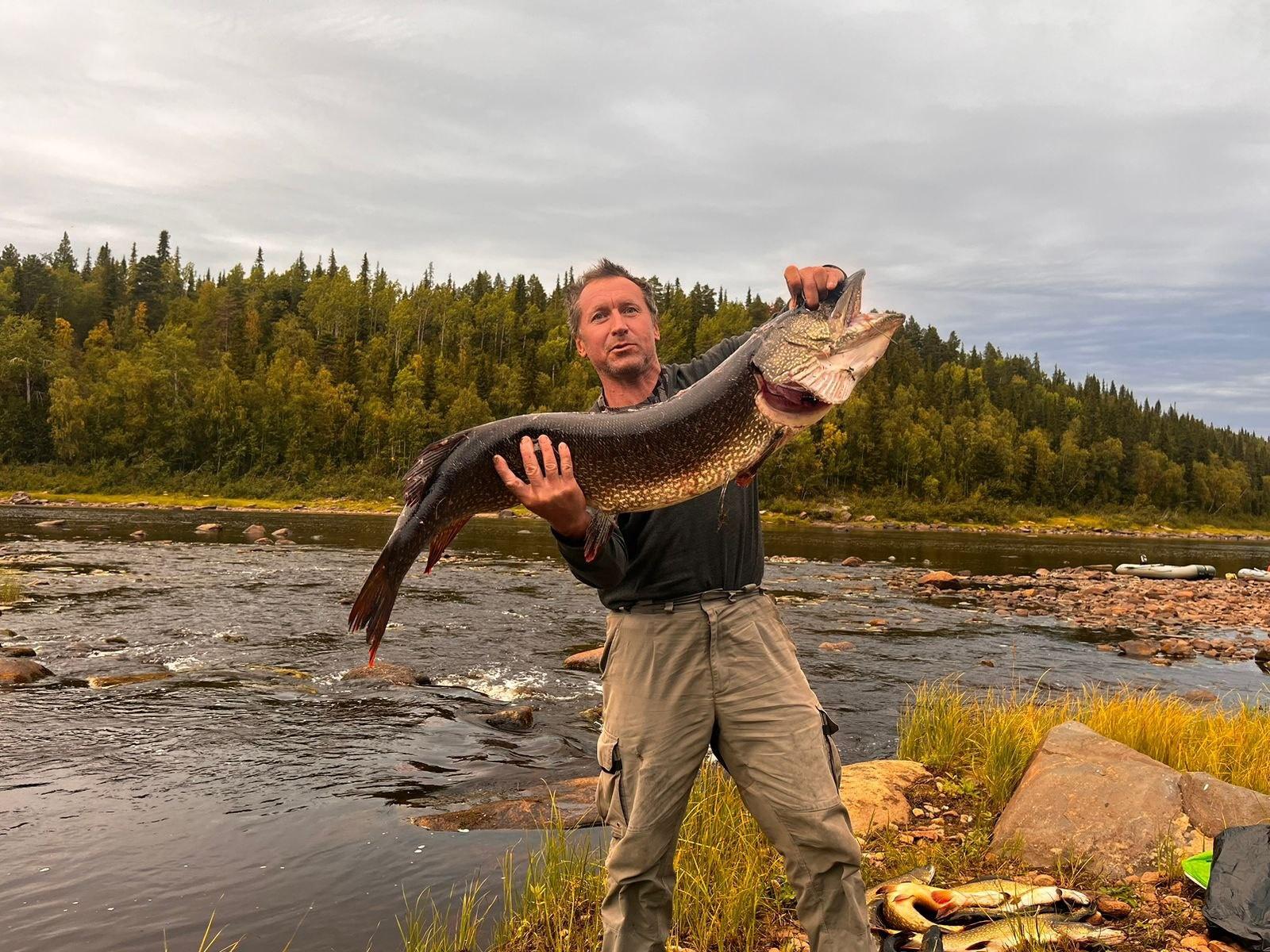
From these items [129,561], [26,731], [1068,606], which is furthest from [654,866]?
[129,561]

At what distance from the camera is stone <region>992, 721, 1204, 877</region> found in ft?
17.6

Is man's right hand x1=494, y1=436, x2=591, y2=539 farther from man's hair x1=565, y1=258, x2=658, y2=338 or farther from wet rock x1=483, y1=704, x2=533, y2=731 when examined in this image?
wet rock x1=483, y1=704, x2=533, y2=731

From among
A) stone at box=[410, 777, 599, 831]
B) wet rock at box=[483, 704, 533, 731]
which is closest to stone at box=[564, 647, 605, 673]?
wet rock at box=[483, 704, 533, 731]

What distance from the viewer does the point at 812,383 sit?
3.16 m

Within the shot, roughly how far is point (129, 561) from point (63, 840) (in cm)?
1999

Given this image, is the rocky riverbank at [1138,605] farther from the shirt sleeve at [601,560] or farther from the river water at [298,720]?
the shirt sleeve at [601,560]

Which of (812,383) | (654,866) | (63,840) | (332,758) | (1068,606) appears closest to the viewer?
(812,383)

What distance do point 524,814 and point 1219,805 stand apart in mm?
5310

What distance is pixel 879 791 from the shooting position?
268 inches

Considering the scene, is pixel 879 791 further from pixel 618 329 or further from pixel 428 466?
pixel 428 466

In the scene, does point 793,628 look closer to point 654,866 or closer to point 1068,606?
point 1068,606

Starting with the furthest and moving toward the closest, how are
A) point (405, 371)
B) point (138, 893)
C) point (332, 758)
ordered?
point (405, 371) < point (332, 758) < point (138, 893)

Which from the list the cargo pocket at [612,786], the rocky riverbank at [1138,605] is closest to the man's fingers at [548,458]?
the cargo pocket at [612,786]

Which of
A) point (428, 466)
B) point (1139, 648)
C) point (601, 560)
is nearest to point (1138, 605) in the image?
point (1139, 648)
